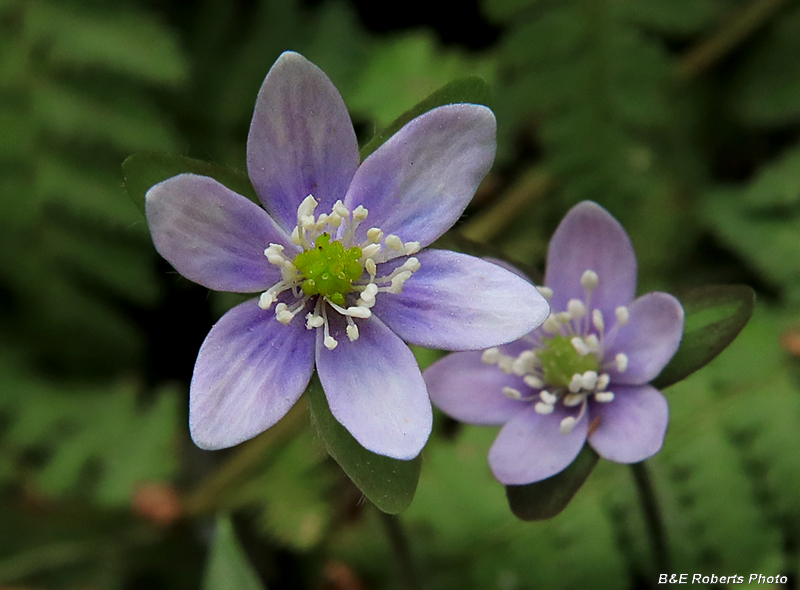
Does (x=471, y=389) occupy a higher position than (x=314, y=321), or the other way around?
(x=314, y=321)

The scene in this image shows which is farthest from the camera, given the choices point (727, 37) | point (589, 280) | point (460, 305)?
point (727, 37)

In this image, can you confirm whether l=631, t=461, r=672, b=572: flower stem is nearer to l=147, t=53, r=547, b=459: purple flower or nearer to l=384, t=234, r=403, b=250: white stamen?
l=147, t=53, r=547, b=459: purple flower

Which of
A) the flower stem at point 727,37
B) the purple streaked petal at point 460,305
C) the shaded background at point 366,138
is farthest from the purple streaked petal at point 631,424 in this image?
the flower stem at point 727,37

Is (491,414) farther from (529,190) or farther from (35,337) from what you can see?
(35,337)

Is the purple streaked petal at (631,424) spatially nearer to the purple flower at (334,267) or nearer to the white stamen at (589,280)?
the white stamen at (589,280)

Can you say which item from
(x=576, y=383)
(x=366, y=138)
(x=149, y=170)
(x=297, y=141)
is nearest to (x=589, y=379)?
(x=576, y=383)

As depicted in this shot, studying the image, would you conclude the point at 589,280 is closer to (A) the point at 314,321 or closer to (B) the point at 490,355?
(B) the point at 490,355
